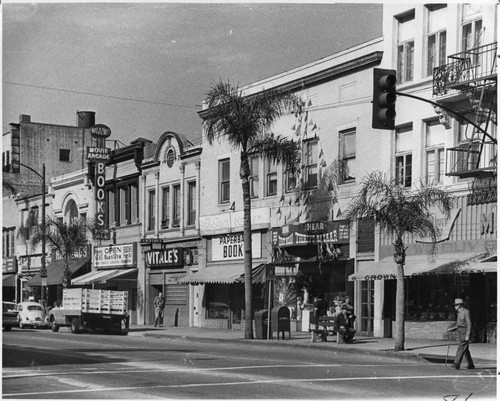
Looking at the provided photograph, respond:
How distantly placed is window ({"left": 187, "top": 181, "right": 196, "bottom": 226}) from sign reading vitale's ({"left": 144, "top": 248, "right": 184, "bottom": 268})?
1.48 metres

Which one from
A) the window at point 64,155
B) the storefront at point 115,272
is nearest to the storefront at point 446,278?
the storefront at point 115,272

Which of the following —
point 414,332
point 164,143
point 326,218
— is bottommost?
point 414,332

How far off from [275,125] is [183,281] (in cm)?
865

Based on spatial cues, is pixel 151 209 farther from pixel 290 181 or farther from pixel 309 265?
pixel 309 265

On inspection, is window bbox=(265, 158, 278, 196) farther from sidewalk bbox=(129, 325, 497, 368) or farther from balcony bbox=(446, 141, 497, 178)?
balcony bbox=(446, 141, 497, 178)

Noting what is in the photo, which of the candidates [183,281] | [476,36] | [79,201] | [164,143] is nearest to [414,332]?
[476,36]

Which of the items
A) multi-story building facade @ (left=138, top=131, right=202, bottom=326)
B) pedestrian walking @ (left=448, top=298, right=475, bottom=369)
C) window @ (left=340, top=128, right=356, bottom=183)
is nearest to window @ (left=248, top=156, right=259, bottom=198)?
multi-story building facade @ (left=138, top=131, right=202, bottom=326)

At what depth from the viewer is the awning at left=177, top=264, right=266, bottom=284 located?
41.0m

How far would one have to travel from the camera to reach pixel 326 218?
124ft

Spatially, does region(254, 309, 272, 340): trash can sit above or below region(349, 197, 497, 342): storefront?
below

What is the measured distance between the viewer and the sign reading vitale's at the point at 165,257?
157ft

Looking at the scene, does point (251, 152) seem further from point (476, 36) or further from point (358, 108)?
point (476, 36)

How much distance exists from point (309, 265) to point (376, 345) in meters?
9.28

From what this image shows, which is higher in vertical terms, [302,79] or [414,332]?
[302,79]
